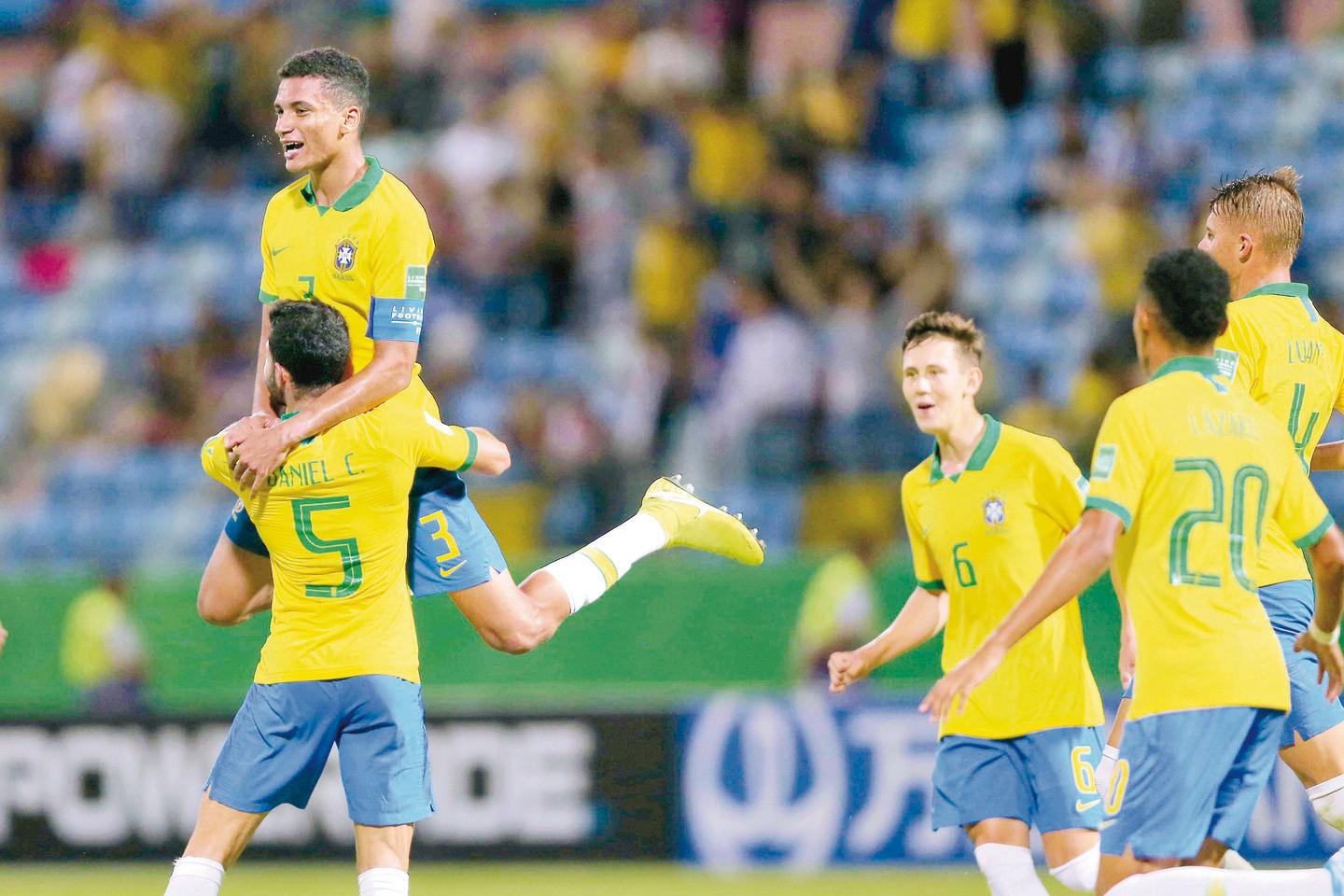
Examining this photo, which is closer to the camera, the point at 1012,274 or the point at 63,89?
the point at 1012,274

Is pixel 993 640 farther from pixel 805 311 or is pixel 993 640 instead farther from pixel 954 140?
pixel 954 140

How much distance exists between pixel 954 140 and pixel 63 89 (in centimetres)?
822

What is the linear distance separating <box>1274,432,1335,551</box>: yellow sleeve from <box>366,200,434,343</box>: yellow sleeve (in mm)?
2767

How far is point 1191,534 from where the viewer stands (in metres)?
4.97

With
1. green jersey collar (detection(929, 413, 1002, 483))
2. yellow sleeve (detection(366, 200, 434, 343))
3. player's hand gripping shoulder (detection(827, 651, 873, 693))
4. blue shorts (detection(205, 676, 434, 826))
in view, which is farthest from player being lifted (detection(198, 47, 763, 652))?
green jersey collar (detection(929, 413, 1002, 483))

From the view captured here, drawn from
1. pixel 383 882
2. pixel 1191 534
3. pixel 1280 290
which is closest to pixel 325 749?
pixel 383 882

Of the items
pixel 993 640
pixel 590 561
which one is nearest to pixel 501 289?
pixel 590 561

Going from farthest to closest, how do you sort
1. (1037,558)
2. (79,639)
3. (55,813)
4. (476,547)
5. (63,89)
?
(63,89) → (79,639) → (55,813) → (476,547) → (1037,558)

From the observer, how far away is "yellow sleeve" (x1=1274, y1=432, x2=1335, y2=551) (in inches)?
203

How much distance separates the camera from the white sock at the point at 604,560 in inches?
275

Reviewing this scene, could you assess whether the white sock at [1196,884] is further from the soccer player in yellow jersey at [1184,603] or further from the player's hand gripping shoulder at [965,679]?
the player's hand gripping shoulder at [965,679]

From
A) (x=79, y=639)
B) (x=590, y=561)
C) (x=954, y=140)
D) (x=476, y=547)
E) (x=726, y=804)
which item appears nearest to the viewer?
(x=476, y=547)

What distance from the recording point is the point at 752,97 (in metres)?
14.5

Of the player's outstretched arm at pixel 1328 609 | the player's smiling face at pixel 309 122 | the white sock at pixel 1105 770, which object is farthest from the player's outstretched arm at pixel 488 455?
the player's outstretched arm at pixel 1328 609
